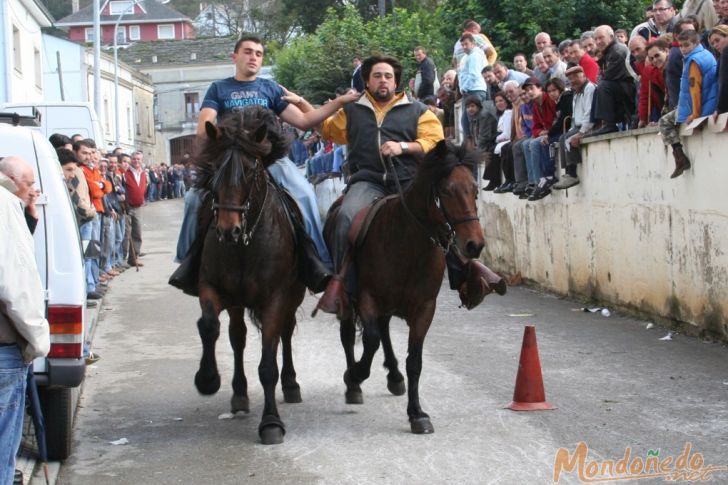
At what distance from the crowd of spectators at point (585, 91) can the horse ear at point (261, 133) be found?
1543mm

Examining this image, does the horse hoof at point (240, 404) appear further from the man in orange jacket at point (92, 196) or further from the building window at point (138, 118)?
the building window at point (138, 118)

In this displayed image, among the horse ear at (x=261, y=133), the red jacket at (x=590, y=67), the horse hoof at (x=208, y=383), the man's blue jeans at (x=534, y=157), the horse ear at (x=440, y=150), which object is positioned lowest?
the horse hoof at (x=208, y=383)

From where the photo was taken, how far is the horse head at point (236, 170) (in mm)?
7863

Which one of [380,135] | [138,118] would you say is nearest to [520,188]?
[380,135]

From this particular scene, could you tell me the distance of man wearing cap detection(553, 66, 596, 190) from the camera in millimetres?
15586

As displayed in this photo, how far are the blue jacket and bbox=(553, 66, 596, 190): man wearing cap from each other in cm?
317

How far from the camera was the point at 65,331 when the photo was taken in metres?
7.38

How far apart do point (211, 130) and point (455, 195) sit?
68.6 inches

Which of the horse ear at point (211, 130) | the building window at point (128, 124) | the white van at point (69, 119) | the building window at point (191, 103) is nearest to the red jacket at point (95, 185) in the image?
the white van at point (69, 119)

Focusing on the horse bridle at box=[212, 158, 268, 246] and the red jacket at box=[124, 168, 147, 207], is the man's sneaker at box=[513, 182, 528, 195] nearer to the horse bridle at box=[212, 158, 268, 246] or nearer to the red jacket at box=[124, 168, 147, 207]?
the red jacket at box=[124, 168, 147, 207]

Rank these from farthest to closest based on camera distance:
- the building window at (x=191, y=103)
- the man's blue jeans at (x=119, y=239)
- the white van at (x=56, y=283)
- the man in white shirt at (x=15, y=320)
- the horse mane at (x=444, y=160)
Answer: the building window at (x=191, y=103) < the man's blue jeans at (x=119, y=239) < the horse mane at (x=444, y=160) < the white van at (x=56, y=283) < the man in white shirt at (x=15, y=320)

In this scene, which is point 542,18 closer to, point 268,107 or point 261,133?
point 268,107

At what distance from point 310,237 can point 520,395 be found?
6.57 ft

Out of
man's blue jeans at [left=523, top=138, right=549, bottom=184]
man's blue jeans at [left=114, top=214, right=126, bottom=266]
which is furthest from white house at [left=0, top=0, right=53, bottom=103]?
man's blue jeans at [left=523, top=138, right=549, bottom=184]
